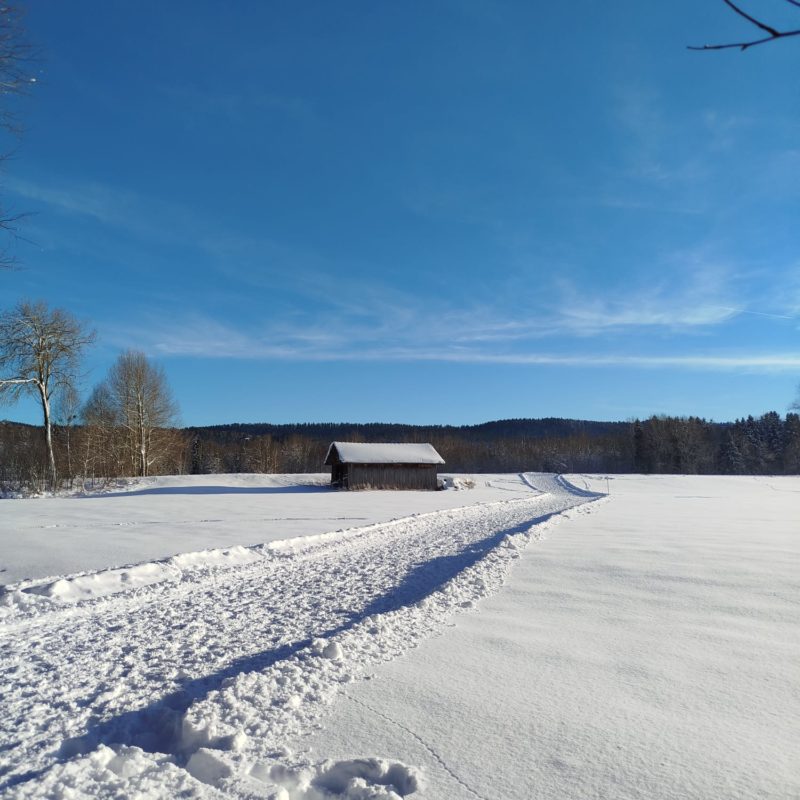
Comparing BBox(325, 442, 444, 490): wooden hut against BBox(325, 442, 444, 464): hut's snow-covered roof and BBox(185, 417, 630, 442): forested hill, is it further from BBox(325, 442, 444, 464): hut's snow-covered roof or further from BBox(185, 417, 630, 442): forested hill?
BBox(185, 417, 630, 442): forested hill

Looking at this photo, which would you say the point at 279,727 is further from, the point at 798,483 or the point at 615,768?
the point at 798,483

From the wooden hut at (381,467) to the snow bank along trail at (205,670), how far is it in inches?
1165

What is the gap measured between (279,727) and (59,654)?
2.50 meters

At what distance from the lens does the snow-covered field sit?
2.65 m

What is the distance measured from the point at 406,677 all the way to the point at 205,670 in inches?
56.7

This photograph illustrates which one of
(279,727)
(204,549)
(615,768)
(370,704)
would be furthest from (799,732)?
(204,549)

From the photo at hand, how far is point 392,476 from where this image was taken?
129 ft

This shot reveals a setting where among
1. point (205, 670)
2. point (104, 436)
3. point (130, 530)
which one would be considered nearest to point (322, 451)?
point (104, 436)

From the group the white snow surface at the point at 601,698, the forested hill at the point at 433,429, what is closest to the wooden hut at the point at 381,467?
the white snow surface at the point at 601,698

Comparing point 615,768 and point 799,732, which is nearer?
point 615,768

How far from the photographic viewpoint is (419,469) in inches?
1566

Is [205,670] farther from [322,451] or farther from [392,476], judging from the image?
[322,451]

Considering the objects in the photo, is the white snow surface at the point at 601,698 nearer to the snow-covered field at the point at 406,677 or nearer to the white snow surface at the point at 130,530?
the snow-covered field at the point at 406,677

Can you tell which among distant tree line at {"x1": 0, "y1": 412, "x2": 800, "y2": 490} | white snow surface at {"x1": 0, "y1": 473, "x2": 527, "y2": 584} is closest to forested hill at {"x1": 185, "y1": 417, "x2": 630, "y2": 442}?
distant tree line at {"x1": 0, "y1": 412, "x2": 800, "y2": 490}
